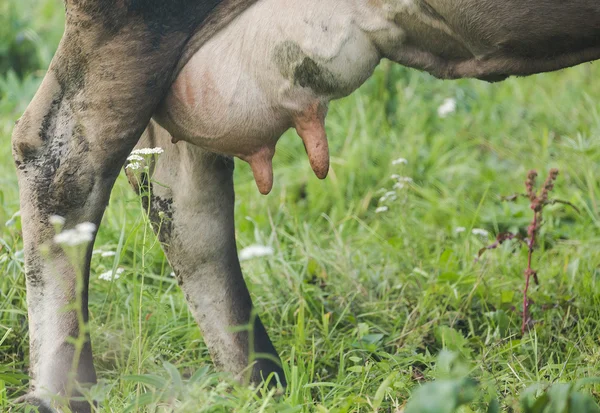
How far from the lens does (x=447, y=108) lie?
4266mm

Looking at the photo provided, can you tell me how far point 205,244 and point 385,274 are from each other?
2.56ft

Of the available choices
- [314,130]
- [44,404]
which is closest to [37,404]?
[44,404]

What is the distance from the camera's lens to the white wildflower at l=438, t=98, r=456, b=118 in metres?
4.26

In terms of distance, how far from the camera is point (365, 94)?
14.6 feet

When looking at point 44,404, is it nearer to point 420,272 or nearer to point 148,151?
point 148,151

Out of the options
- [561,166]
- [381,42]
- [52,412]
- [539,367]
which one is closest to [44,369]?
Answer: [52,412]

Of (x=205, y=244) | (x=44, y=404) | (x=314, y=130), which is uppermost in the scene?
(x=314, y=130)

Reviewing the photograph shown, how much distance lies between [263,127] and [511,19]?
63 centimetres

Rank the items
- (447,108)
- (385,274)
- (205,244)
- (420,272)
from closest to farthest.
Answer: (205,244)
(420,272)
(385,274)
(447,108)

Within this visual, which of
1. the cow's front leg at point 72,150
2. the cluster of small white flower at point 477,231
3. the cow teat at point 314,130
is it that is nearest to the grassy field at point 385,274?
the cluster of small white flower at point 477,231

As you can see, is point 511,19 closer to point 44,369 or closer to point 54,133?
point 54,133

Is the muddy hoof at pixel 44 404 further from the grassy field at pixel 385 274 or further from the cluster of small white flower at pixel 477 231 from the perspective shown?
the cluster of small white flower at pixel 477 231

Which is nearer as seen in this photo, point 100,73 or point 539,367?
point 100,73

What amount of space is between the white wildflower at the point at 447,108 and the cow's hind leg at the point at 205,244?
2.03 meters
